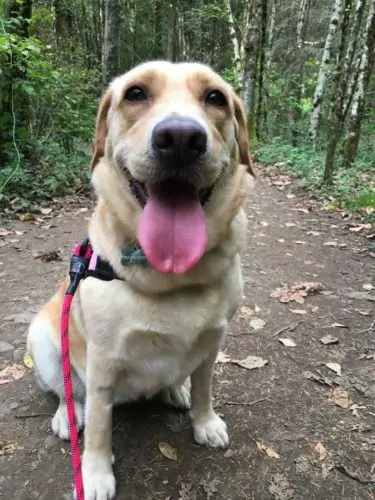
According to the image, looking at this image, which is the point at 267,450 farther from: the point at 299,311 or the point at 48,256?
the point at 48,256

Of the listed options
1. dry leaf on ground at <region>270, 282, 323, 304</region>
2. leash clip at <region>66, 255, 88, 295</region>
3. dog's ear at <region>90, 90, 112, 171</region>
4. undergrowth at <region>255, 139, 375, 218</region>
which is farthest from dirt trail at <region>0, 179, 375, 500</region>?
undergrowth at <region>255, 139, 375, 218</region>

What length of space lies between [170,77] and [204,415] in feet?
5.76

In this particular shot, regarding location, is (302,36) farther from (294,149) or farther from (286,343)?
(286,343)

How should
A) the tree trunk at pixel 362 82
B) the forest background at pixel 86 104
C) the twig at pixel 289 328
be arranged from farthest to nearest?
the tree trunk at pixel 362 82 < the forest background at pixel 86 104 < the twig at pixel 289 328

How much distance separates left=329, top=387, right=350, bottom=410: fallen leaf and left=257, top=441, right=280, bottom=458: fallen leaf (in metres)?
0.59

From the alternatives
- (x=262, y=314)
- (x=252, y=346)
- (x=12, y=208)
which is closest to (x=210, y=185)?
(x=252, y=346)

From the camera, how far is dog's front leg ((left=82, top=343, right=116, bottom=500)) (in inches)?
75.0

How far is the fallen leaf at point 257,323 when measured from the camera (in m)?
3.48

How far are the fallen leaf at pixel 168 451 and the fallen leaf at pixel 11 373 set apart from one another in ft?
3.71

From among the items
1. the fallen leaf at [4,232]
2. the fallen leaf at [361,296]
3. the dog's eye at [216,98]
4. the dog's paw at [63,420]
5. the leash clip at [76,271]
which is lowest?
the fallen leaf at [4,232]

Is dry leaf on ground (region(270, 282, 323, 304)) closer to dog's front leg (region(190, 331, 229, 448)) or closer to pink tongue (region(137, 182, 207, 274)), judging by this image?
dog's front leg (region(190, 331, 229, 448))

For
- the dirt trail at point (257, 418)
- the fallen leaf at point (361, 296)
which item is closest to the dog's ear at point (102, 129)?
the dirt trail at point (257, 418)

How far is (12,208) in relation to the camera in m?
6.01

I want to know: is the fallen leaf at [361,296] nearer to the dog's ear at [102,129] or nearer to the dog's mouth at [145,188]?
the dog's mouth at [145,188]
